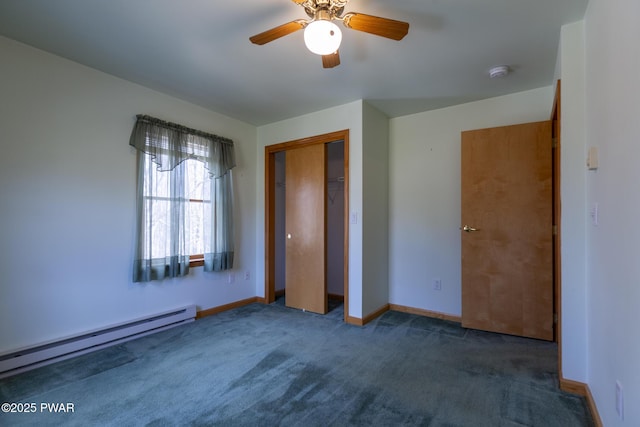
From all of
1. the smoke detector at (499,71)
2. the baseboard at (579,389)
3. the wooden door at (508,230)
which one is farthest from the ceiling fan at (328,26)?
the baseboard at (579,389)

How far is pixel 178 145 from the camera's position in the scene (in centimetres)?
312

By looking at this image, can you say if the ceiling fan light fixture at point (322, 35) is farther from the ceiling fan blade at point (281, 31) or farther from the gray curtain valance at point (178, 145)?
the gray curtain valance at point (178, 145)

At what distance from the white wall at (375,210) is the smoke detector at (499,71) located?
47.1 inches

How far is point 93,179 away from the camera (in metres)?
2.59

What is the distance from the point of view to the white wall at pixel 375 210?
10.7ft

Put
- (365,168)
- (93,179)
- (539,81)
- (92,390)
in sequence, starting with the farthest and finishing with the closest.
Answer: (365,168) → (539,81) → (93,179) → (92,390)

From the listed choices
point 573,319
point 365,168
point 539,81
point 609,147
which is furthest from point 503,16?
point 573,319

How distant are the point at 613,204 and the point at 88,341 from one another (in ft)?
11.7

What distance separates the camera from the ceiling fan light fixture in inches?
61.7

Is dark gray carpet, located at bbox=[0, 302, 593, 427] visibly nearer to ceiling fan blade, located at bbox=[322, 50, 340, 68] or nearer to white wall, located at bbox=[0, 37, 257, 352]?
white wall, located at bbox=[0, 37, 257, 352]

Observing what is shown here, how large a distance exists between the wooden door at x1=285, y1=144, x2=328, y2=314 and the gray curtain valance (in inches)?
31.5

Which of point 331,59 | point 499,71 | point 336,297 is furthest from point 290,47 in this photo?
point 336,297

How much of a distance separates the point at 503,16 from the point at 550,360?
250cm

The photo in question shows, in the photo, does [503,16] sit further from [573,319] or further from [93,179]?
[93,179]
